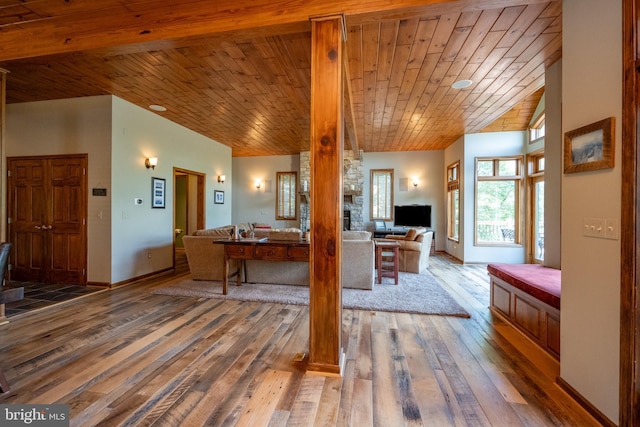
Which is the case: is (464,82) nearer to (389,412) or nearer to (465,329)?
(465,329)

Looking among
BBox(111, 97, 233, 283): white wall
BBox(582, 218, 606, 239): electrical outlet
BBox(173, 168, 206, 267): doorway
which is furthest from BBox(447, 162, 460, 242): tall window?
BBox(111, 97, 233, 283): white wall

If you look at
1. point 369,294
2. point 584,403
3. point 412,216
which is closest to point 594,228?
point 584,403

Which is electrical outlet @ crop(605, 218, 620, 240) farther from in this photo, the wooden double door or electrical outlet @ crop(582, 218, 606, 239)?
the wooden double door

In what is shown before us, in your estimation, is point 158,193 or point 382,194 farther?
point 382,194

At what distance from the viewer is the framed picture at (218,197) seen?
6.99m

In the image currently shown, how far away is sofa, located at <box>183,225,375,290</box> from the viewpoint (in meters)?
4.07

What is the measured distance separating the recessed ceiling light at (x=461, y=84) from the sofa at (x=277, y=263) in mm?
2418

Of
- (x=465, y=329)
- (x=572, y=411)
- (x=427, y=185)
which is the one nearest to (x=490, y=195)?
(x=427, y=185)

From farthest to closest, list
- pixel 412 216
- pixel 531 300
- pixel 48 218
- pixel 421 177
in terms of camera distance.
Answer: pixel 421 177 → pixel 412 216 → pixel 48 218 → pixel 531 300

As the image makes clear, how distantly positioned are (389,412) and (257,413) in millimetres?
790

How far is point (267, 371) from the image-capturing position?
2051mm

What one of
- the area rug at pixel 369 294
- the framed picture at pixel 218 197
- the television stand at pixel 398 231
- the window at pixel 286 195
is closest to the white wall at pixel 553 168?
the area rug at pixel 369 294

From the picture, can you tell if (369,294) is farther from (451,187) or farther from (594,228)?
(451,187)

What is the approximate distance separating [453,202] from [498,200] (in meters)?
1.19
